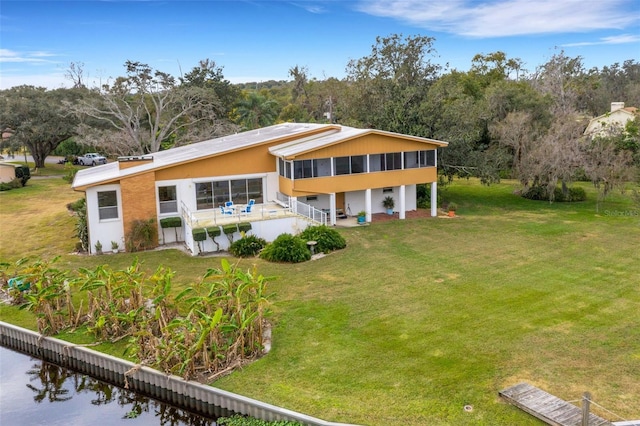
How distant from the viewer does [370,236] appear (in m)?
24.5

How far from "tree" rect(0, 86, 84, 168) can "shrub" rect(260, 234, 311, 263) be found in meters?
31.2

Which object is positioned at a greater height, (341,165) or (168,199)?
(341,165)

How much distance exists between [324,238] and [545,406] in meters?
12.9

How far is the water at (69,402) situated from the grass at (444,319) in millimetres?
1894

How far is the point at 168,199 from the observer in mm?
24109

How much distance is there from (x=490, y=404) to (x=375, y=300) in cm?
620

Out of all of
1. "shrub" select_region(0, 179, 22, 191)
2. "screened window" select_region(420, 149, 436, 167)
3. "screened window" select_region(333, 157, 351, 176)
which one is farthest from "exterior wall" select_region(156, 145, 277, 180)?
"shrub" select_region(0, 179, 22, 191)

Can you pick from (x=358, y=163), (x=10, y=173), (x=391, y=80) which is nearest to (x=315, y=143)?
(x=358, y=163)

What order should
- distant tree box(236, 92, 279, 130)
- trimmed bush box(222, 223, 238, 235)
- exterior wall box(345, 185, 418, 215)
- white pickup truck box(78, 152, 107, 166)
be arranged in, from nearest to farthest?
trimmed bush box(222, 223, 238, 235) < exterior wall box(345, 185, 418, 215) < white pickup truck box(78, 152, 107, 166) < distant tree box(236, 92, 279, 130)

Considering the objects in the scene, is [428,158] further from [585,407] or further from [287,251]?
[585,407]

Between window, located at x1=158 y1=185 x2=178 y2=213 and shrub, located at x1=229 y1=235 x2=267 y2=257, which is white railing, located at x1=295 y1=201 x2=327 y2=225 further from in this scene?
window, located at x1=158 y1=185 x2=178 y2=213

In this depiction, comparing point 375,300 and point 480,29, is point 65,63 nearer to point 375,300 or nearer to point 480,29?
point 375,300

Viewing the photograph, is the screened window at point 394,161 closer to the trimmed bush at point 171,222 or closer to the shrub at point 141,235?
the trimmed bush at point 171,222

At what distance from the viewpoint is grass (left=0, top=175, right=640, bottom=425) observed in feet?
35.9
